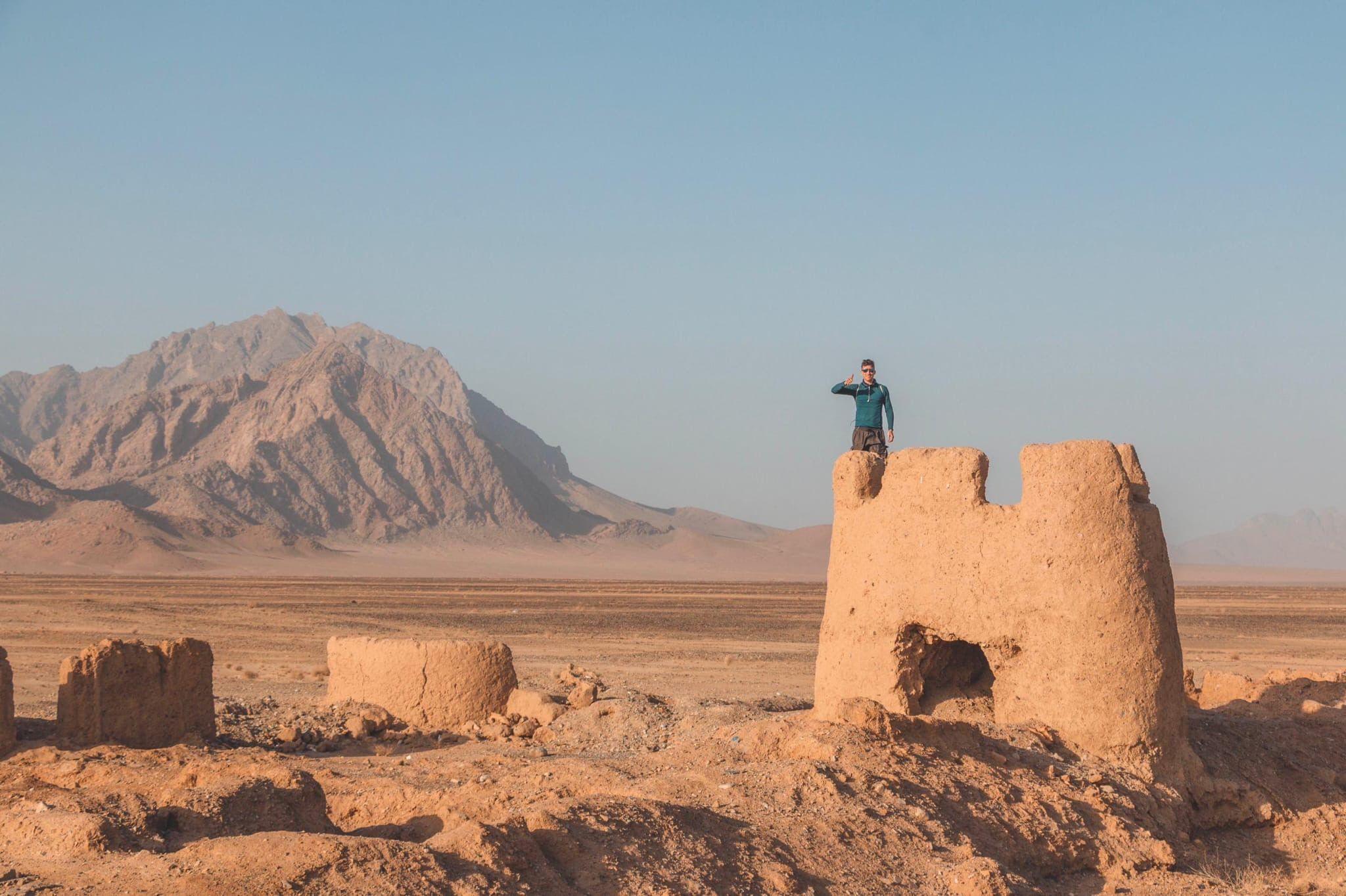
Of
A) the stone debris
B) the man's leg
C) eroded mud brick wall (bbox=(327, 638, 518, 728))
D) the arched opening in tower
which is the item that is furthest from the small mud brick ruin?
eroded mud brick wall (bbox=(327, 638, 518, 728))

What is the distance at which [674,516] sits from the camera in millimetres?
142500

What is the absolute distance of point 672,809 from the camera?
239 inches

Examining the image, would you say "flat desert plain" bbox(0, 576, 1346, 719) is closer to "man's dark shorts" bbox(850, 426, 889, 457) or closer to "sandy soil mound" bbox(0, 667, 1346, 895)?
"man's dark shorts" bbox(850, 426, 889, 457)

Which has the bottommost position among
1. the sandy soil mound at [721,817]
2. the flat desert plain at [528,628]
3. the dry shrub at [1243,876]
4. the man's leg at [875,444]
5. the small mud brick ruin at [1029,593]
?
the flat desert plain at [528,628]

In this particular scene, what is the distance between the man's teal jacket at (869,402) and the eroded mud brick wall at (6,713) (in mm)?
6417

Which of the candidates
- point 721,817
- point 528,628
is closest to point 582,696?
point 721,817

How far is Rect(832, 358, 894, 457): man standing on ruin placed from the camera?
32.7 feet

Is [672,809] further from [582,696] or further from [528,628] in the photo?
[528,628]

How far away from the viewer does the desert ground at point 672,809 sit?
5.16m

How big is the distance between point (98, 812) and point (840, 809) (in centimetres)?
356

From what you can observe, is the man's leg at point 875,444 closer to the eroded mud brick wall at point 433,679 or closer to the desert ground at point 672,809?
the desert ground at point 672,809

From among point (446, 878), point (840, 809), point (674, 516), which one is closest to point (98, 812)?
point (446, 878)

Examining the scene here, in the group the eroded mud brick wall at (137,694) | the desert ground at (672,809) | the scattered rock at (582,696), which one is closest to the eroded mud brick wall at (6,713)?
the desert ground at (672,809)

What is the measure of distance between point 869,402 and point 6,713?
22.0ft
